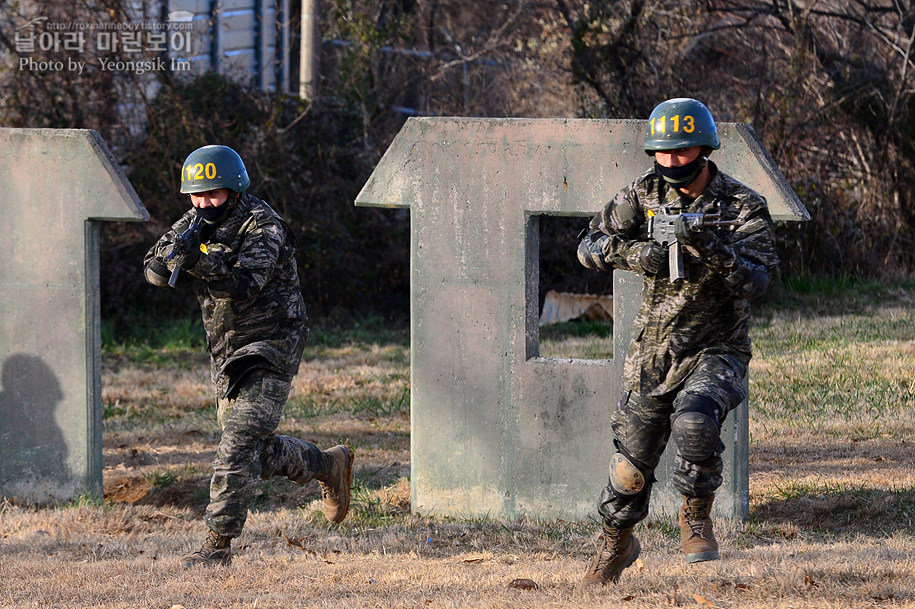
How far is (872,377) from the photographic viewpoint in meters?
9.41

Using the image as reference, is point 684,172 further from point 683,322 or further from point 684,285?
point 683,322

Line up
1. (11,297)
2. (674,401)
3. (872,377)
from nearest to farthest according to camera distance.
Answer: (674,401), (11,297), (872,377)

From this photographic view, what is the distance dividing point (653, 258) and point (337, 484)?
9.14 feet

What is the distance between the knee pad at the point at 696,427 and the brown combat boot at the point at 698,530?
0.21 m

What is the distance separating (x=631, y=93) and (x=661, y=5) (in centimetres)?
134

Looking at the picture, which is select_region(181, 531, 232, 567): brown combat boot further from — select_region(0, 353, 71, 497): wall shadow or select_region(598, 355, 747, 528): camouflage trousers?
select_region(0, 353, 71, 497): wall shadow

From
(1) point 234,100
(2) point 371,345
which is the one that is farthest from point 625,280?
(1) point 234,100

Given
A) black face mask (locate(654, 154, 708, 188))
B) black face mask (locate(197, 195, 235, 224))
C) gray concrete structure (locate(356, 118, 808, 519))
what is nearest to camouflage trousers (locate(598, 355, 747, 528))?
black face mask (locate(654, 154, 708, 188))

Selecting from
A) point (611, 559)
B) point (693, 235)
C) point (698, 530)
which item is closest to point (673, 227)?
point (693, 235)

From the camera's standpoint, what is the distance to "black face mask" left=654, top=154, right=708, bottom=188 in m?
Answer: 4.82

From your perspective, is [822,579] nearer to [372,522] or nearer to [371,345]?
[372,522]

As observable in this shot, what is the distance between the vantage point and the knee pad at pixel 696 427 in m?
4.55

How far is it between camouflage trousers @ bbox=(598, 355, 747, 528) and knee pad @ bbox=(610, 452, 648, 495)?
0.01 meters

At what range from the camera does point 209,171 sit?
5.93 metres
